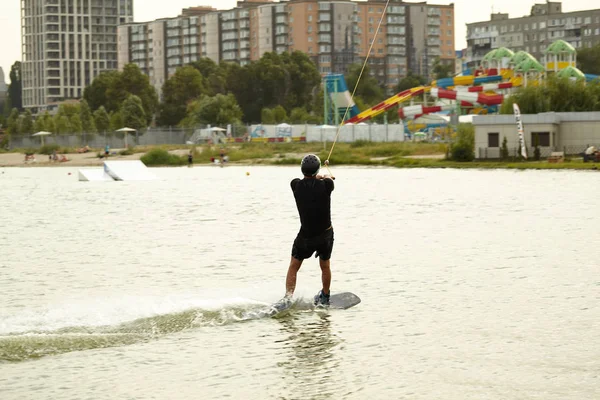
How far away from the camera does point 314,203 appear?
1226 cm

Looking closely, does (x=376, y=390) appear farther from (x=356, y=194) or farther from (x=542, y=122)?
(x=542, y=122)

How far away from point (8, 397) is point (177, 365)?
1745 millimetres

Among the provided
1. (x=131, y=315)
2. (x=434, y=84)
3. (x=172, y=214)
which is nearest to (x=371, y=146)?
(x=434, y=84)

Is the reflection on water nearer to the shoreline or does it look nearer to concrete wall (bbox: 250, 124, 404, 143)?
the shoreline

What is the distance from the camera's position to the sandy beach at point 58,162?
90562 millimetres

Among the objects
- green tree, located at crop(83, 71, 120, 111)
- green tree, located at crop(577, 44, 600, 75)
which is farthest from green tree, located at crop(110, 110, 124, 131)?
green tree, located at crop(577, 44, 600, 75)

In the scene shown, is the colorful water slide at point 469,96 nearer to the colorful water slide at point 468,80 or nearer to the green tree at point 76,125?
the colorful water slide at point 468,80

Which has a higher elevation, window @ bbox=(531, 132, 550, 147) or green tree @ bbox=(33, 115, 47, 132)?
green tree @ bbox=(33, 115, 47, 132)

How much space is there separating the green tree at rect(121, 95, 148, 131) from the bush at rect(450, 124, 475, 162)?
66446 millimetres

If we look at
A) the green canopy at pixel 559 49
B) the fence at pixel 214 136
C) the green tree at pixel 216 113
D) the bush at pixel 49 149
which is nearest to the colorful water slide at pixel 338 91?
the fence at pixel 214 136

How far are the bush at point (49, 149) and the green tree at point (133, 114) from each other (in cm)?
1999

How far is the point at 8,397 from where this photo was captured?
9.16 meters

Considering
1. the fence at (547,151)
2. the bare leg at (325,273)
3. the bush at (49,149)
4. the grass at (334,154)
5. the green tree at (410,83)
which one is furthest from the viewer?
the green tree at (410,83)

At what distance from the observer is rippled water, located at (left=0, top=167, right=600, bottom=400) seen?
961 centimetres
